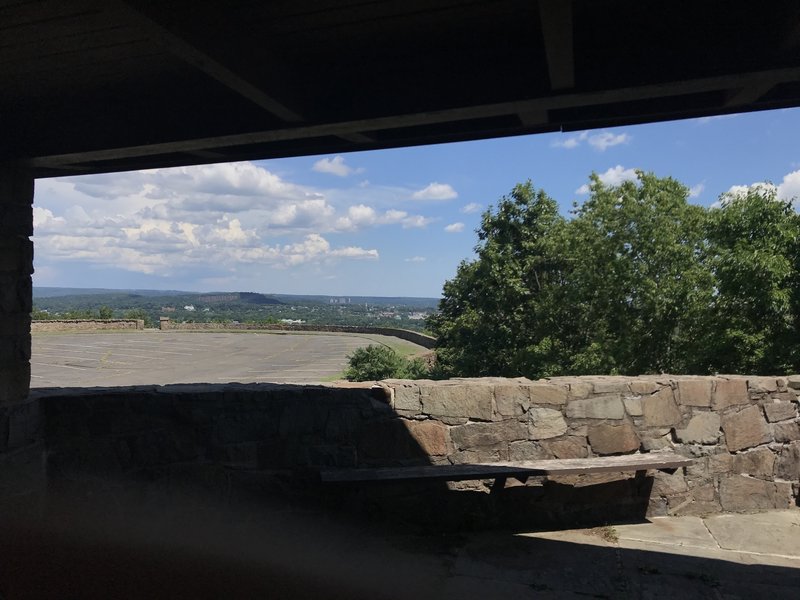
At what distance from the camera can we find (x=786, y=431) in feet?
14.9

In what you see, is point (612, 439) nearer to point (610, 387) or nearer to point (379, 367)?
point (610, 387)

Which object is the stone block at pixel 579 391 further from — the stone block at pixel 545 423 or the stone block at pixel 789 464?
the stone block at pixel 789 464

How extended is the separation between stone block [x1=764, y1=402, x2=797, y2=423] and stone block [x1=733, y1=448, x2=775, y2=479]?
249 mm

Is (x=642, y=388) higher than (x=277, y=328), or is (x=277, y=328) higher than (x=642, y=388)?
(x=642, y=388)

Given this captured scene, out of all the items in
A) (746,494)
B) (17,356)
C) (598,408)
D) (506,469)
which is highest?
(17,356)

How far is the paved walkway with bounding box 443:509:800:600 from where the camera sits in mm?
3215

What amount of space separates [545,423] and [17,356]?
11.4 ft

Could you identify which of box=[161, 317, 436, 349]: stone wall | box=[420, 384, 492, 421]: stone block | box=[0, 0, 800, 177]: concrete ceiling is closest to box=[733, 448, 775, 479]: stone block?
box=[420, 384, 492, 421]: stone block

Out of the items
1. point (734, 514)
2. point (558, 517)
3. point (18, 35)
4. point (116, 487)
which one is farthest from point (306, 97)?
point (734, 514)

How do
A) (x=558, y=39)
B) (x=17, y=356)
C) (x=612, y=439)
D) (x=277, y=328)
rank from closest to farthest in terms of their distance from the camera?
(x=558, y=39) → (x=17, y=356) → (x=612, y=439) → (x=277, y=328)

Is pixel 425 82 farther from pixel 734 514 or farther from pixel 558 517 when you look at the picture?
pixel 734 514

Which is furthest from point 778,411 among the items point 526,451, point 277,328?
→ point 277,328

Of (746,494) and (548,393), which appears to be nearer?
(548,393)

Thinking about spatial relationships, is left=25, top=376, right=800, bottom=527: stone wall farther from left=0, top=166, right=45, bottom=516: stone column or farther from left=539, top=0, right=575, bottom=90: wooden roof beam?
left=539, top=0, right=575, bottom=90: wooden roof beam
